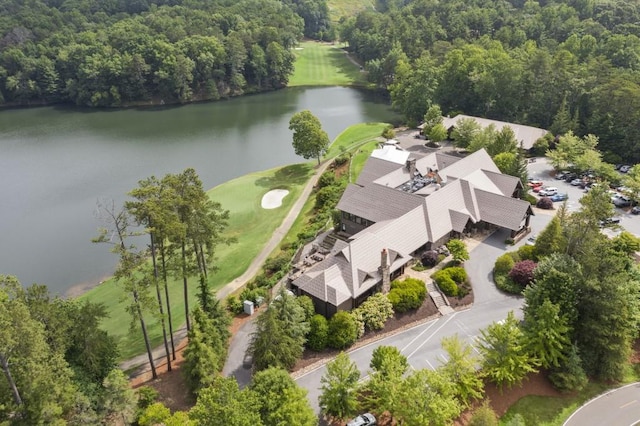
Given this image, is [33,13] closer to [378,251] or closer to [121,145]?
[121,145]

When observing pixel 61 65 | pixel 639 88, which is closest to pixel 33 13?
pixel 61 65

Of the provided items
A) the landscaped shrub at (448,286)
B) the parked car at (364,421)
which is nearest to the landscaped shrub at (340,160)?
the landscaped shrub at (448,286)

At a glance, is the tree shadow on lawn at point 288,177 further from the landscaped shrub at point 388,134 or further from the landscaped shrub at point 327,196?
the landscaped shrub at point 388,134

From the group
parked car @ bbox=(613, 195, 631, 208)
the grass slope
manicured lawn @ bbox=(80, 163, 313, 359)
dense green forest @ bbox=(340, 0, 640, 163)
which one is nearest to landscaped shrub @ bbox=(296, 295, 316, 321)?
the grass slope

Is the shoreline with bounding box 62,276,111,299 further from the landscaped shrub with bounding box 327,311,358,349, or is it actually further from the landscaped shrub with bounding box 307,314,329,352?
the landscaped shrub with bounding box 327,311,358,349

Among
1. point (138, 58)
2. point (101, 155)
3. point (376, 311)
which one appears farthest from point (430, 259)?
point (138, 58)

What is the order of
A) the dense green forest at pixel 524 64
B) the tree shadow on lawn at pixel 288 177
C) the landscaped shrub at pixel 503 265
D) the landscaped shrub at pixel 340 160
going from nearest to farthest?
1. the landscaped shrub at pixel 503 265
2. the tree shadow on lawn at pixel 288 177
3. the dense green forest at pixel 524 64
4. the landscaped shrub at pixel 340 160

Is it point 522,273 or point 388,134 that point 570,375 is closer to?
point 522,273
